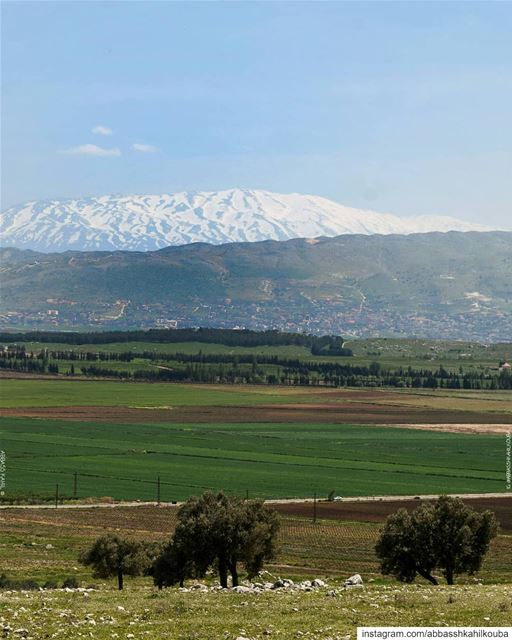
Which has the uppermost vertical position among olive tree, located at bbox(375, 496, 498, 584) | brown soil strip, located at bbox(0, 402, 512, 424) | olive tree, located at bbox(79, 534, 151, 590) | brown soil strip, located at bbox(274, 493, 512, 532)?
brown soil strip, located at bbox(0, 402, 512, 424)

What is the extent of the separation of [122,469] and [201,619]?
80.5 metres

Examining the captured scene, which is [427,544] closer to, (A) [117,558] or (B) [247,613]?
(A) [117,558]

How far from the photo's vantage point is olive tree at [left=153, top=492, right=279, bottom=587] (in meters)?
45.9

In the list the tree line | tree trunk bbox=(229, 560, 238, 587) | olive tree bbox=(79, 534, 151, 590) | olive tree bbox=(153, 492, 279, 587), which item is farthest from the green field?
tree trunk bbox=(229, 560, 238, 587)

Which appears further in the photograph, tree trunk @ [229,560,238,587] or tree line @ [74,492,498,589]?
tree line @ [74,492,498,589]

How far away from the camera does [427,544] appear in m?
48.1

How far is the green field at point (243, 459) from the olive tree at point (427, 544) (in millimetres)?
42268

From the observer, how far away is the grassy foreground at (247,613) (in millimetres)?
26281

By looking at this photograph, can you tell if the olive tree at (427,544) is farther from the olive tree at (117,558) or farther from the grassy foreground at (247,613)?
the grassy foreground at (247,613)

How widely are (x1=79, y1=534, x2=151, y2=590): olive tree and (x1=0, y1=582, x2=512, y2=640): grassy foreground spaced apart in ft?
59.5

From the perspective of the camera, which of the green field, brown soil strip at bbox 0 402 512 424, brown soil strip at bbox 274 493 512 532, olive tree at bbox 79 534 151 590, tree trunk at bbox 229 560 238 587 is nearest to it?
tree trunk at bbox 229 560 238 587

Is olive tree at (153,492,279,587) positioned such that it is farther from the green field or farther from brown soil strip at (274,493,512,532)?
the green field

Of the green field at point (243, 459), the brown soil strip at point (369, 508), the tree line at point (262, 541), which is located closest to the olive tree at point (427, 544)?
the tree line at point (262, 541)

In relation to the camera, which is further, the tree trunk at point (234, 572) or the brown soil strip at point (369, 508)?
the brown soil strip at point (369, 508)
